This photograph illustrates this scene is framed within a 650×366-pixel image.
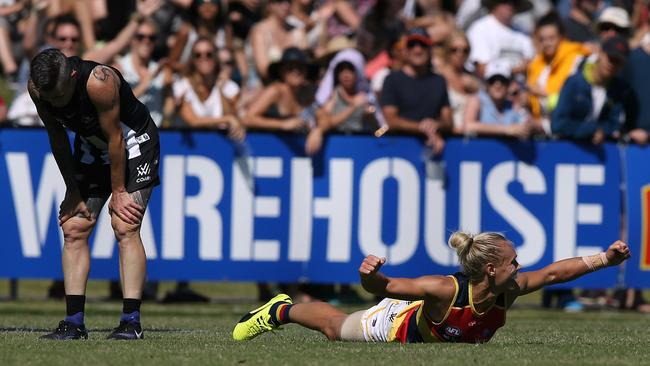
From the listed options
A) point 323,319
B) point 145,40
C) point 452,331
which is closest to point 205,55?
point 145,40

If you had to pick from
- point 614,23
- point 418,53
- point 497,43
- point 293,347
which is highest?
point 614,23

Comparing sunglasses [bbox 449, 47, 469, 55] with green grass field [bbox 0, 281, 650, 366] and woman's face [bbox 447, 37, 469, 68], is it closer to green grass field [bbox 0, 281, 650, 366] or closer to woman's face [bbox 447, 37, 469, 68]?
woman's face [bbox 447, 37, 469, 68]

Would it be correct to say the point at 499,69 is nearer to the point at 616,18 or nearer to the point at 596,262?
the point at 616,18

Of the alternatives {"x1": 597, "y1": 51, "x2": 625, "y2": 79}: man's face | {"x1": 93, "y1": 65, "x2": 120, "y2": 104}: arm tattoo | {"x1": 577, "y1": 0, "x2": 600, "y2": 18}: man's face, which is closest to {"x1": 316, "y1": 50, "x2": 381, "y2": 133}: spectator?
{"x1": 597, "y1": 51, "x2": 625, "y2": 79}: man's face

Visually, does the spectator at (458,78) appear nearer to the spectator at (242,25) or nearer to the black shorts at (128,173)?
the spectator at (242,25)

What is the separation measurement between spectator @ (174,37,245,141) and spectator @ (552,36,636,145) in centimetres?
378

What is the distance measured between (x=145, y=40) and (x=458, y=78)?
382 centimetres

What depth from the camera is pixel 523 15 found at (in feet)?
68.7

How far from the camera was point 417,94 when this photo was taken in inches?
604

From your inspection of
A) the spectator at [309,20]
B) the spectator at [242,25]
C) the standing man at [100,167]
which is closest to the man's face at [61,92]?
the standing man at [100,167]

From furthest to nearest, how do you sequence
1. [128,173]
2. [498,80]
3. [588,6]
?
[588,6] → [498,80] → [128,173]

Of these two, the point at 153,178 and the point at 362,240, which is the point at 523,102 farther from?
the point at 153,178

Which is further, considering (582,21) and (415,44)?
(582,21)

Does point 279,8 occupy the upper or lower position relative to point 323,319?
upper
